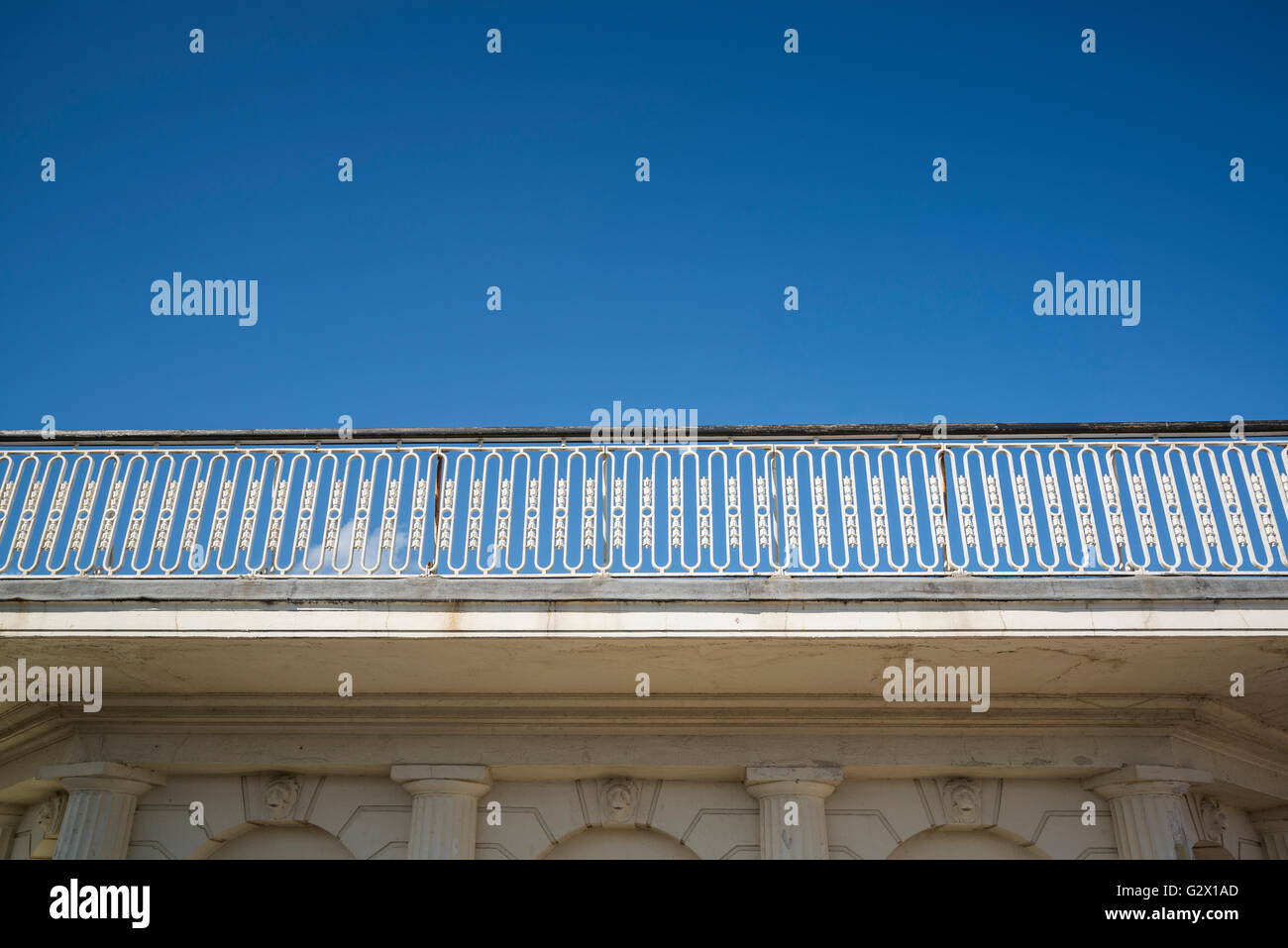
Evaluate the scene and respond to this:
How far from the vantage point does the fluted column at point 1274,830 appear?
11219 mm

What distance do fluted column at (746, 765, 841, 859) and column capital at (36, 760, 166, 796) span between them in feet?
20.0

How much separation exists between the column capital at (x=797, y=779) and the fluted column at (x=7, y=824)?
25.5ft

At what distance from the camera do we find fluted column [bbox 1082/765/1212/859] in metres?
9.70

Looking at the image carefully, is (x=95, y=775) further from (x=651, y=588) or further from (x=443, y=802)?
(x=651, y=588)

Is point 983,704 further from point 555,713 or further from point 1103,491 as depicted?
point 555,713

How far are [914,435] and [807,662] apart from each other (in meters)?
2.24

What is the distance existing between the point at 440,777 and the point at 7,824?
4.90 meters

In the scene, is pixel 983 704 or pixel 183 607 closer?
pixel 183 607

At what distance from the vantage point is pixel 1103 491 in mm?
8984

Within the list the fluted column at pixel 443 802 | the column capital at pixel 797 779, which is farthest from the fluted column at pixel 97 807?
the column capital at pixel 797 779

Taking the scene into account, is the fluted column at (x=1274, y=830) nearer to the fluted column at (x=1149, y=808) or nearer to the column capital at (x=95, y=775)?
the fluted column at (x=1149, y=808)

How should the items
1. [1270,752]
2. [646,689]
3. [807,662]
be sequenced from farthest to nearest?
[1270,752]
[646,689]
[807,662]

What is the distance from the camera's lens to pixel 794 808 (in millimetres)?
9992
